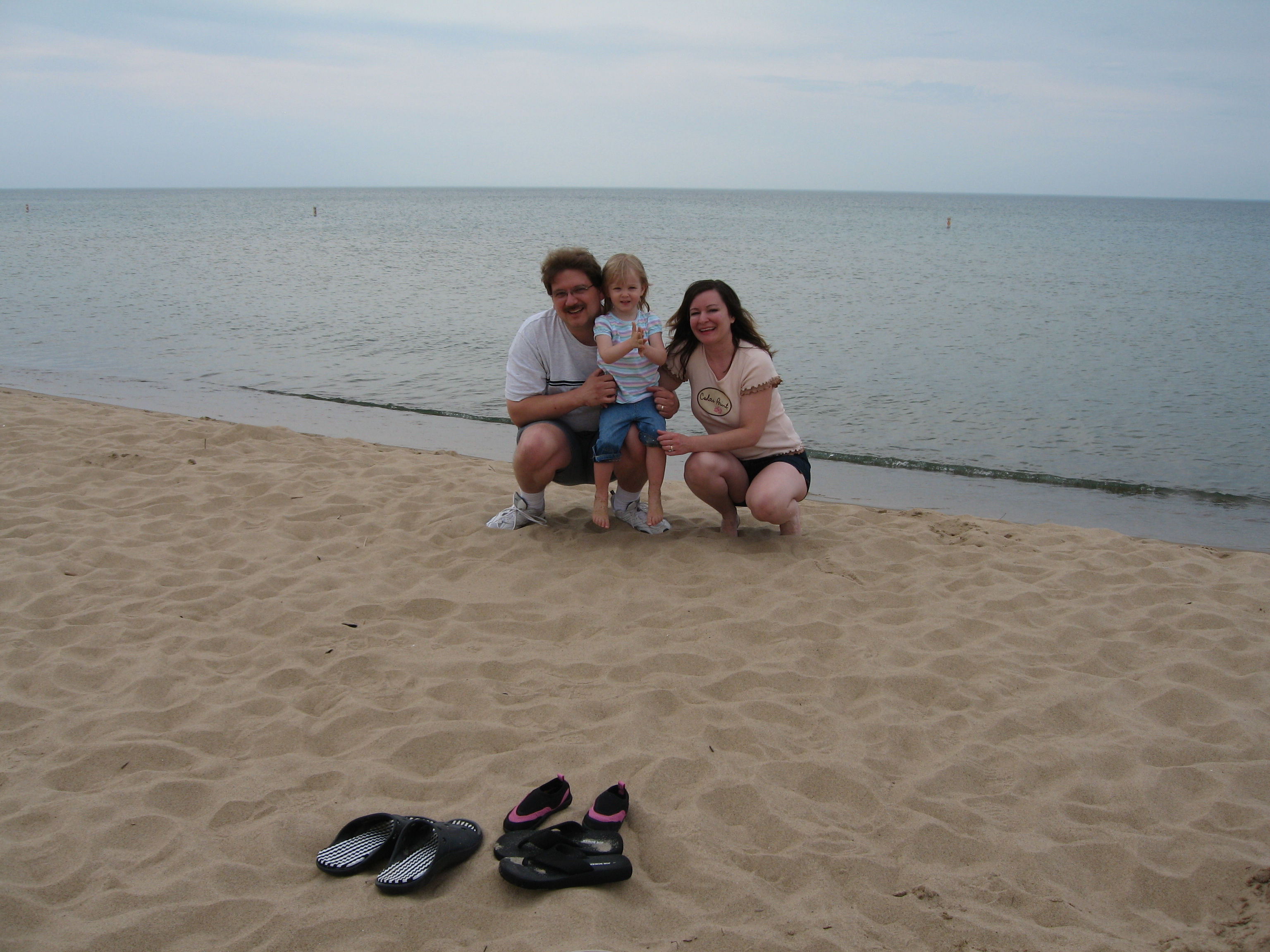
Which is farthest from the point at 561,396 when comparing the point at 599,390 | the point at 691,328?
the point at 691,328

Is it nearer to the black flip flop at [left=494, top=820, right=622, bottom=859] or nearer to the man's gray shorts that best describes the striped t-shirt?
the man's gray shorts

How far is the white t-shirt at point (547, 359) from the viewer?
4.55m

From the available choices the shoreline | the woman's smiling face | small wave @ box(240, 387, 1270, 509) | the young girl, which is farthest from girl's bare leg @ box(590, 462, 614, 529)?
small wave @ box(240, 387, 1270, 509)

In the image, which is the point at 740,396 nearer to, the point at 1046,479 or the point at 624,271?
the point at 624,271

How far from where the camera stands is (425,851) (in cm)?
216

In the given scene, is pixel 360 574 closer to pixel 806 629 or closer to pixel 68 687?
pixel 68 687

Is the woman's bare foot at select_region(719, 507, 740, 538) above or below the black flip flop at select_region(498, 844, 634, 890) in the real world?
above

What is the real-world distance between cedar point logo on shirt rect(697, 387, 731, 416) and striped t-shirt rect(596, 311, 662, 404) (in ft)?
0.85

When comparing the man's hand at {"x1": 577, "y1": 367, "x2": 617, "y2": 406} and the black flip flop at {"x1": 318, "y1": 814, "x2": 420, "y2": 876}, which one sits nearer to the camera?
the black flip flop at {"x1": 318, "y1": 814, "x2": 420, "y2": 876}

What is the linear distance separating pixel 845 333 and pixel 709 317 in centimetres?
1054


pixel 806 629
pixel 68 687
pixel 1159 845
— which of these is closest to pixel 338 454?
pixel 68 687

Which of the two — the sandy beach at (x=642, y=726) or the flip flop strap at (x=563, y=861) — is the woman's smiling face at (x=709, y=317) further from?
the flip flop strap at (x=563, y=861)

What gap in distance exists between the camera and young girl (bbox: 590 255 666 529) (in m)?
4.21

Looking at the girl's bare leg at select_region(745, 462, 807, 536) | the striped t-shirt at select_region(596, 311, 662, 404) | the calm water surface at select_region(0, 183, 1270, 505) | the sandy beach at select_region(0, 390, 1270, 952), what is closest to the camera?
the sandy beach at select_region(0, 390, 1270, 952)
